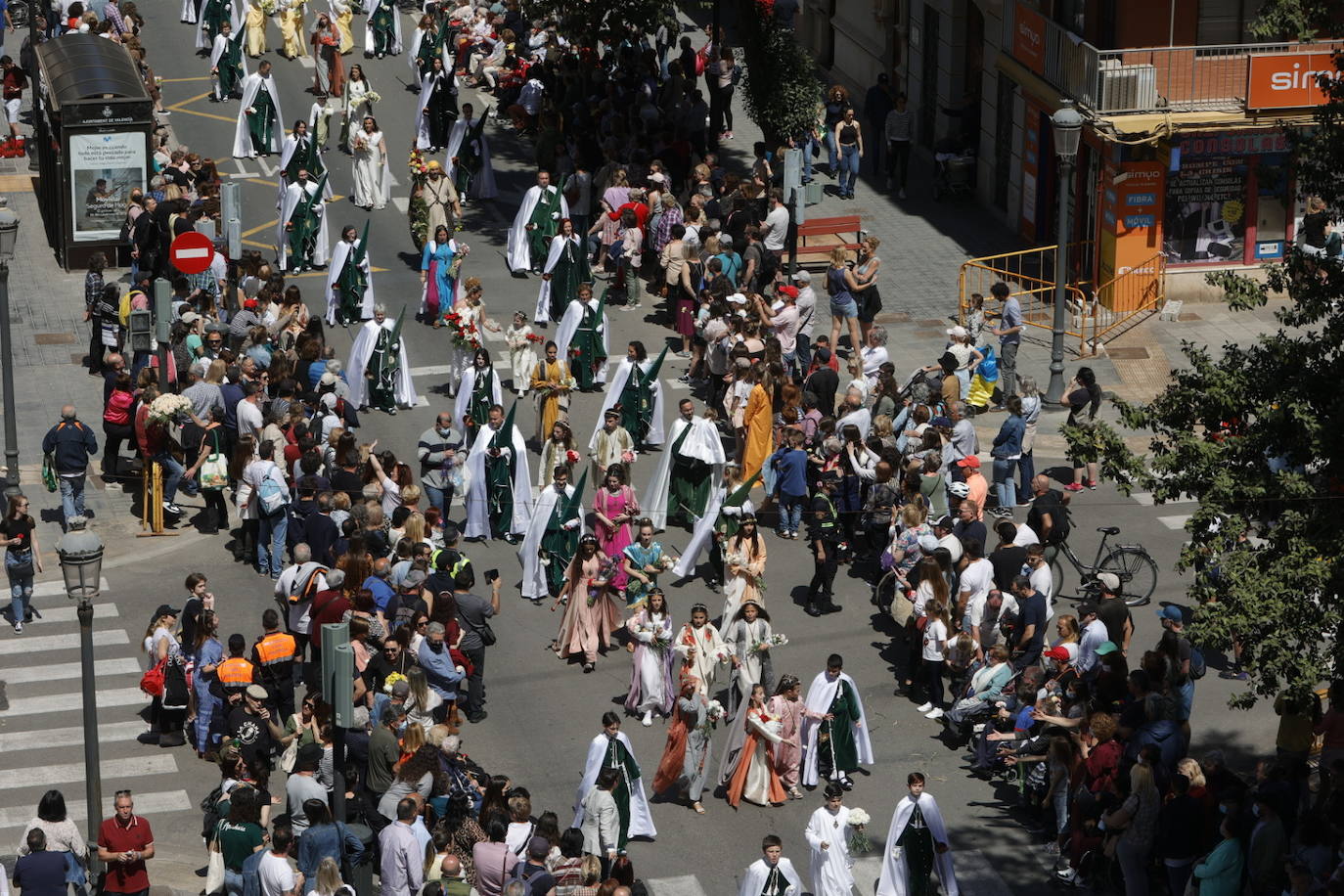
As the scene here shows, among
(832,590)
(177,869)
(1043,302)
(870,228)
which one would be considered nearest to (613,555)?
(832,590)

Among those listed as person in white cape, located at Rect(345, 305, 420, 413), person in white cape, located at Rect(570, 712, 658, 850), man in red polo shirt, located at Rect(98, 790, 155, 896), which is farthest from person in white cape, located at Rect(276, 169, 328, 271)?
man in red polo shirt, located at Rect(98, 790, 155, 896)

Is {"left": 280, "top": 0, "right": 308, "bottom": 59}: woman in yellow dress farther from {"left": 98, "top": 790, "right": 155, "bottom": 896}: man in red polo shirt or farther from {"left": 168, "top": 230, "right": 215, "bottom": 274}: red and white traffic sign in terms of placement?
{"left": 98, "top": 790, "right": 155, "bottom": 896}: man in red polo shirt

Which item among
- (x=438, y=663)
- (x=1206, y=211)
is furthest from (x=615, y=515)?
(x=1206, y=211)

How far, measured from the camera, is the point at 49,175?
3644cm

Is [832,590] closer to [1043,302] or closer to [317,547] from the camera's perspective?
[317,547]

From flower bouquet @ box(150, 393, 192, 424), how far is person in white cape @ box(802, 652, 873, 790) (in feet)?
30.1

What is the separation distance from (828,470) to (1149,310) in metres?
9.40

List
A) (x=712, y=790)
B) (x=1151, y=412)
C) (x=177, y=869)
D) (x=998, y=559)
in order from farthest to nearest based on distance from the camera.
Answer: (x=998, y=559) < (x=712, y=790) < (x=177, y=869) < (x=1151, y=412)

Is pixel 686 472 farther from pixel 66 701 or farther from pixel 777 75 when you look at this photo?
pixel 777 75

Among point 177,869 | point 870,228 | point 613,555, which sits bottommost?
point 177,869

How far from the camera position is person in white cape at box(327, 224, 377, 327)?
105 feet

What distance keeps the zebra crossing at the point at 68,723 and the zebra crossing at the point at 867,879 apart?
472 cm

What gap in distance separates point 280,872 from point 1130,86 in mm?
19178

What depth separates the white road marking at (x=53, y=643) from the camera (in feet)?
80.3
